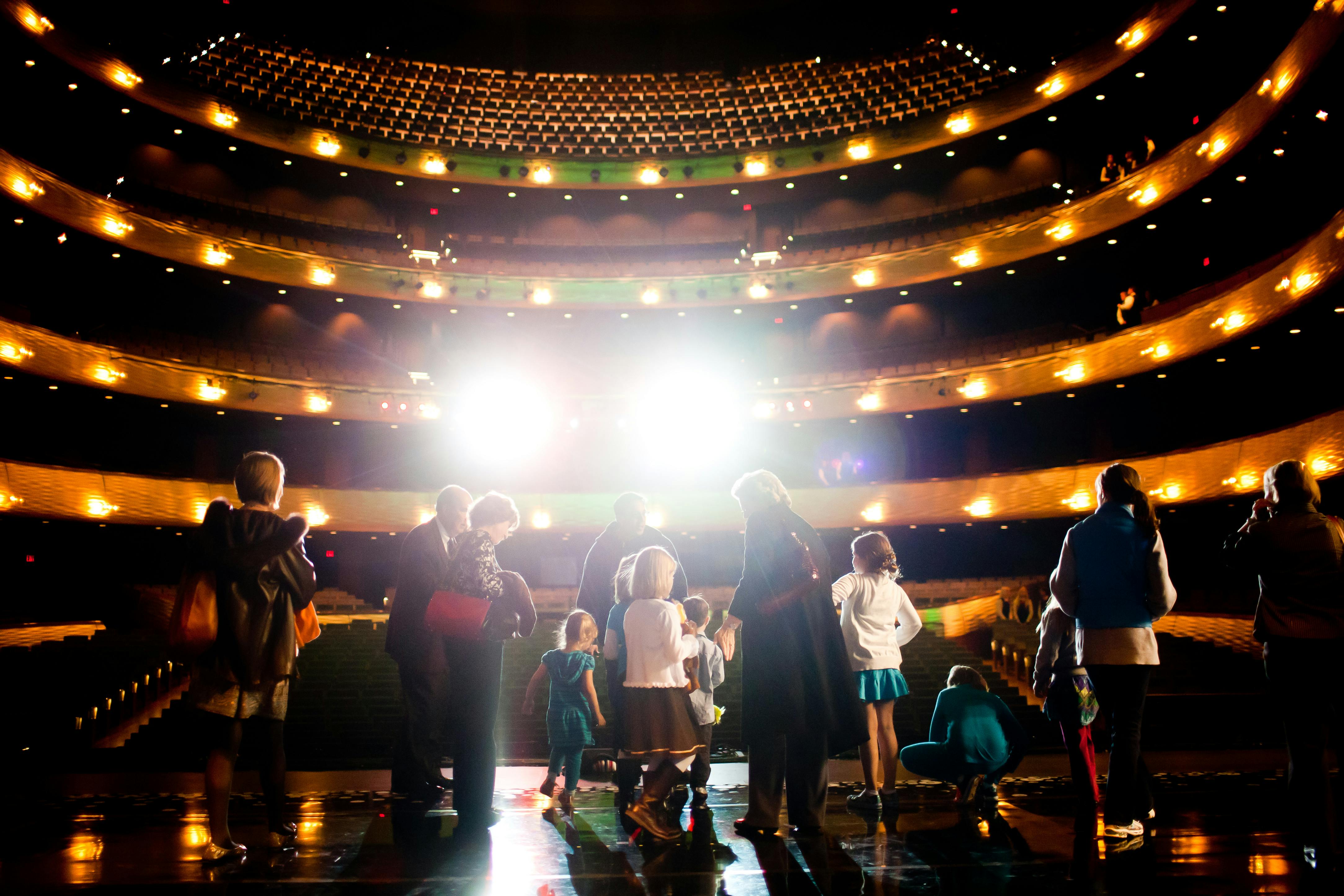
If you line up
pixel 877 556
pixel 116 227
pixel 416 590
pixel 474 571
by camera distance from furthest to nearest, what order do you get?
1. pixel 116 227
2. pixel 877 556
3. pixel 416 590
4. pixel 474 571

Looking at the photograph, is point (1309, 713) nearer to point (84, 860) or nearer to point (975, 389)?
point (84, 860)

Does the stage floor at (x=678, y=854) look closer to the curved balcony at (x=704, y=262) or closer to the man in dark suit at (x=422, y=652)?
the man in dark suit at (x=422, y=652)

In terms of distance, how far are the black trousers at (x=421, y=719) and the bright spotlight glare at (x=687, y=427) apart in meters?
19.3

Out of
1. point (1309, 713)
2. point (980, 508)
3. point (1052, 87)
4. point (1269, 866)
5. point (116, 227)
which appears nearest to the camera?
point (1269, 866)

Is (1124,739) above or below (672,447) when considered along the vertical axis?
below

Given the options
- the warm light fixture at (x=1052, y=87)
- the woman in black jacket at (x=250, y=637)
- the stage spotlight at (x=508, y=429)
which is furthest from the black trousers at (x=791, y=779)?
the warm light fixture at (x=1052, y=87)

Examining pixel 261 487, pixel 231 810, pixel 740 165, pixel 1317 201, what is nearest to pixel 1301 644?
pixel 261 487

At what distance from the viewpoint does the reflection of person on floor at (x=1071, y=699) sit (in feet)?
15.7

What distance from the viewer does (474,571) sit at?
454cm

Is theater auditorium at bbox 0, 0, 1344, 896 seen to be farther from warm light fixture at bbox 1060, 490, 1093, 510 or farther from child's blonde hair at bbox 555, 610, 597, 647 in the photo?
Answer: warm light fixture at bbox 1060, 490, 1093, 510

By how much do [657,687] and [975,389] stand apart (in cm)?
1877

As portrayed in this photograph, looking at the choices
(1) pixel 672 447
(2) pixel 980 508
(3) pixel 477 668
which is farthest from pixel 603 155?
(3) pixel 477 668

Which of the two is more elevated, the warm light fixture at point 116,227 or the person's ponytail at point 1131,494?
the warm light fixture at point 116,227

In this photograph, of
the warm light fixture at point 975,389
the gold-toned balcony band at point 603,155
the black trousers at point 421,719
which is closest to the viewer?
the black trousers at point 421,719
